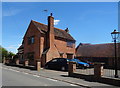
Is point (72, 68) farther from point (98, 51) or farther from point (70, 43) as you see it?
point (98, 51)

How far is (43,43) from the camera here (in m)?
26.1

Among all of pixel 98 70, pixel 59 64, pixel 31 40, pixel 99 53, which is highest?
pixel 31 40

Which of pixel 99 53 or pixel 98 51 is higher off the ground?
pixel 98 51

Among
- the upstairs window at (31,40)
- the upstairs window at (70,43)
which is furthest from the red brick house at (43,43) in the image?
the upstairs window at (70,43)

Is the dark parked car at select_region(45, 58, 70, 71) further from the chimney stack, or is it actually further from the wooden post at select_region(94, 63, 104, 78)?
the wooden post at select_region(94, 63, 104, 78)

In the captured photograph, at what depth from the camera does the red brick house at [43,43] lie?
25.5 m

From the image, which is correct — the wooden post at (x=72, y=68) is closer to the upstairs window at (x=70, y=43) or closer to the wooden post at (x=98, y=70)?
the wooden post at (x=98, y=70)

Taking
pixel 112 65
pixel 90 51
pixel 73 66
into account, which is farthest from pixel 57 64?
pixel 90 51

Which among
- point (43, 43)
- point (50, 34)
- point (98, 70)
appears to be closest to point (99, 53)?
point (50, 34)

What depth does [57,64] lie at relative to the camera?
19.8m

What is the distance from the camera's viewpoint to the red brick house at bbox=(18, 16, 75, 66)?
25469mm

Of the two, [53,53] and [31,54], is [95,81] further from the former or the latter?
[31,54]

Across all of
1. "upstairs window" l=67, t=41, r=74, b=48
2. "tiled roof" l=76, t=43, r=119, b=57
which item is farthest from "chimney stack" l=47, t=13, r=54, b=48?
"tiled roof" l=76, t=43, r=119, b=57

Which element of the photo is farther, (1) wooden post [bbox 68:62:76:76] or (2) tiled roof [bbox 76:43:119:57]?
(2) tiled roof [bbox 76:43:119:57]
